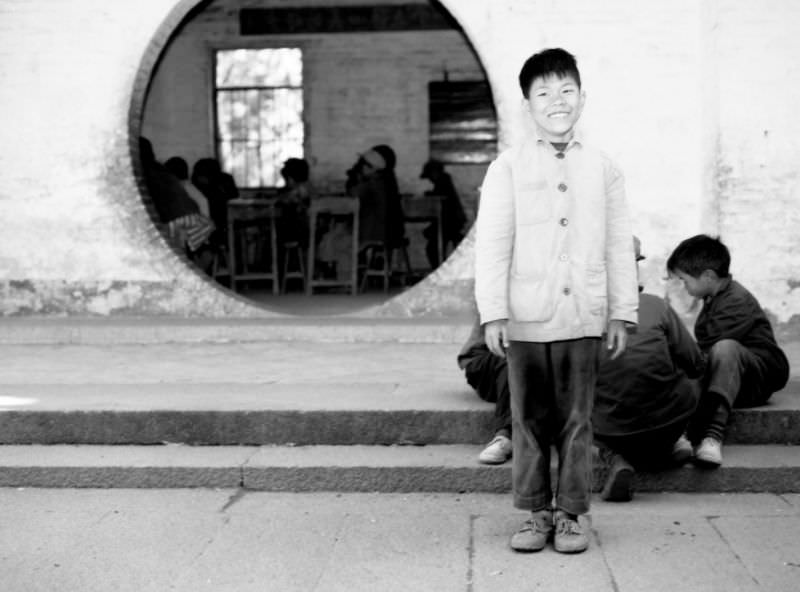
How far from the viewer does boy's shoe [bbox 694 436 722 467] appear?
4316 millimetres

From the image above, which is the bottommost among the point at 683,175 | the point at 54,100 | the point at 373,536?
the point at 373,536

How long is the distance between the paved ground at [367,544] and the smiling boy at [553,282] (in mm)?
244

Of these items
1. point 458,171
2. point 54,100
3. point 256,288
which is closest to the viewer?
point 54,100

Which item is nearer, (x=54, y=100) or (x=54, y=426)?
(x=54, y=426)

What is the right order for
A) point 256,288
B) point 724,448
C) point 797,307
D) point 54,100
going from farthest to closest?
point 256,288, point 54,100, point 797,307, point 724,448

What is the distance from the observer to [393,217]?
1048 centimetres

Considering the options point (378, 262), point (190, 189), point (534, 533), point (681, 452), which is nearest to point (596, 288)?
point (534, 533)

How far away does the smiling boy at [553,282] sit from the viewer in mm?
3562

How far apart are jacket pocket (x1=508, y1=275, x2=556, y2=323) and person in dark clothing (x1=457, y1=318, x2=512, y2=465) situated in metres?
0.98

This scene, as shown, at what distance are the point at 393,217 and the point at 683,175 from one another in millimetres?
3844

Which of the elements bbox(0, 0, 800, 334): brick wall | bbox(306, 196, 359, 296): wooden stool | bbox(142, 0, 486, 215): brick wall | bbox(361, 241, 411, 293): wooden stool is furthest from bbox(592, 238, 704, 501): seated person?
bbox(142, 0, 486, 215): brick wall

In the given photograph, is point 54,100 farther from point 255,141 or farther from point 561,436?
point 255,141

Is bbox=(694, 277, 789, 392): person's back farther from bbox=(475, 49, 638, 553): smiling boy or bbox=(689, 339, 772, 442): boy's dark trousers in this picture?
bbox=(475, 49, 638, 553): smiling boy

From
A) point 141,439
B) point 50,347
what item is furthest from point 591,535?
point 50,347
